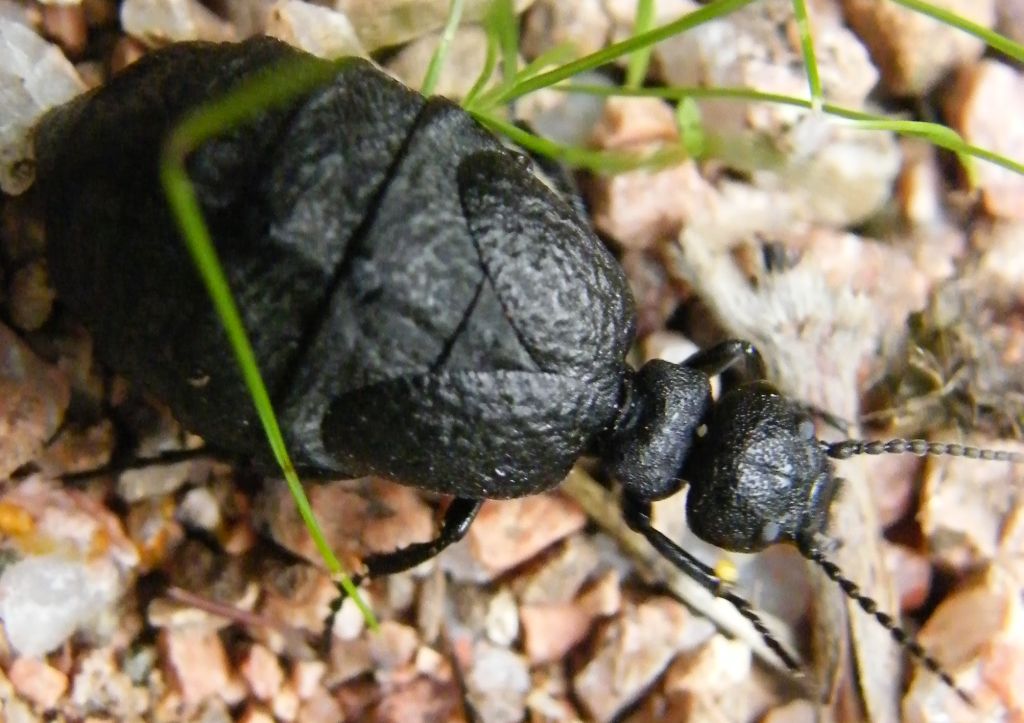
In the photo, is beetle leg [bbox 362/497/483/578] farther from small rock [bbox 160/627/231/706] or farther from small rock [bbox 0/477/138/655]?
small rock [bbox 0/477/138/655]

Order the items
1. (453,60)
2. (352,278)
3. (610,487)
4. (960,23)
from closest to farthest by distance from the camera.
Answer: (960,23)
(352,278)
(453,60)
(610,487)

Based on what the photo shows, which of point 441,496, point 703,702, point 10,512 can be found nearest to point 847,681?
point 703,702

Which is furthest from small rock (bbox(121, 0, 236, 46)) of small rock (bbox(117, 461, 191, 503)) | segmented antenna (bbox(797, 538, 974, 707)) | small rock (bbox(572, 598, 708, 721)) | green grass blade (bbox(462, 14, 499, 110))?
segmented antenna (bbox(797, 538, 974, 707))

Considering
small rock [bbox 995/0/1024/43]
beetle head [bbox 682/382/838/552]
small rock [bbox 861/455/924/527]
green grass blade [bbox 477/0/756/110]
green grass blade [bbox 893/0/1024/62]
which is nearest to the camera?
green grass blade [bbox 477/0/756/110]

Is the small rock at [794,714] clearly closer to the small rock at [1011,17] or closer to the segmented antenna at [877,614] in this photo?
the segmented antenna at [877,614]

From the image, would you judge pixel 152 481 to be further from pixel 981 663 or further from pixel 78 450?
pixel 981 663

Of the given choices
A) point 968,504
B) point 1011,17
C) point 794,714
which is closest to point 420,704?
point 794,714

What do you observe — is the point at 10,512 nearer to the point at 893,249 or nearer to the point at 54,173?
the point at 54,173
